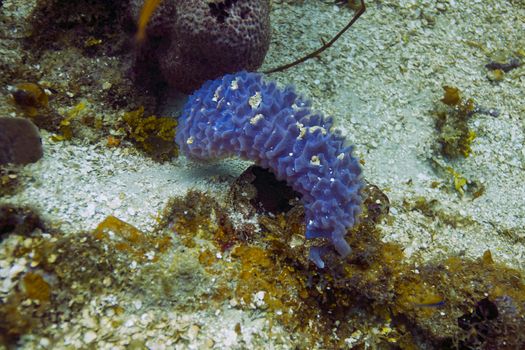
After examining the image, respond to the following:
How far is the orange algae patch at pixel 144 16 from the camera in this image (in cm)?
333

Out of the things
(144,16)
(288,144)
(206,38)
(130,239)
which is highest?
(144,16)

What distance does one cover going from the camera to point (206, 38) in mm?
3383

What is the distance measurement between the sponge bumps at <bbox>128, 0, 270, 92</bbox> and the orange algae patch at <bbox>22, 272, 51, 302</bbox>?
204 centimetres

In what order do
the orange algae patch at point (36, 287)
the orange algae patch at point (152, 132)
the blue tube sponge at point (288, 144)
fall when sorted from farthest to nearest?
the orange algae patch at point (152, 132) < the blue tube sponge at point (288, 144) < the orange algae patch at point (36, 287)

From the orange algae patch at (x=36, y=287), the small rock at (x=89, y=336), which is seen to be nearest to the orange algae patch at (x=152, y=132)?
the orange algae patch at (x=36, y=287)

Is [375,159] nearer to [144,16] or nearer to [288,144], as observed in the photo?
[288,144]

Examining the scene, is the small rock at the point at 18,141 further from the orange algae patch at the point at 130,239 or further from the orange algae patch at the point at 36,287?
the orange algae patch at the point at 36,287

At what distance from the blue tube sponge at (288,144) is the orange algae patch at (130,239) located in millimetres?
820

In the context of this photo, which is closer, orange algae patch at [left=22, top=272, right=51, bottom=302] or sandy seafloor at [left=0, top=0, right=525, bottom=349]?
orange algae patch at [left=22, top=272, right=51, bottom=302]

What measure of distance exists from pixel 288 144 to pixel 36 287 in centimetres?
187

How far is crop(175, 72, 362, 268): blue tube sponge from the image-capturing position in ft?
9.74

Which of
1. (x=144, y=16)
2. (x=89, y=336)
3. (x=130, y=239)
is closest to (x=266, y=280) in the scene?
(x=130, y=239)

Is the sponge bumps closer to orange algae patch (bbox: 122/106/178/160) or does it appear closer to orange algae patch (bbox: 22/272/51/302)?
orange algae patch (bbox: 122/106/178/160)

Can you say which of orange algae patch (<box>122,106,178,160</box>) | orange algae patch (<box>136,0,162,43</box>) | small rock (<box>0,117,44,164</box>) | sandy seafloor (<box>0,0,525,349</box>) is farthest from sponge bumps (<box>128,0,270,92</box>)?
small rock (<box>0,117,44,164</box>)
